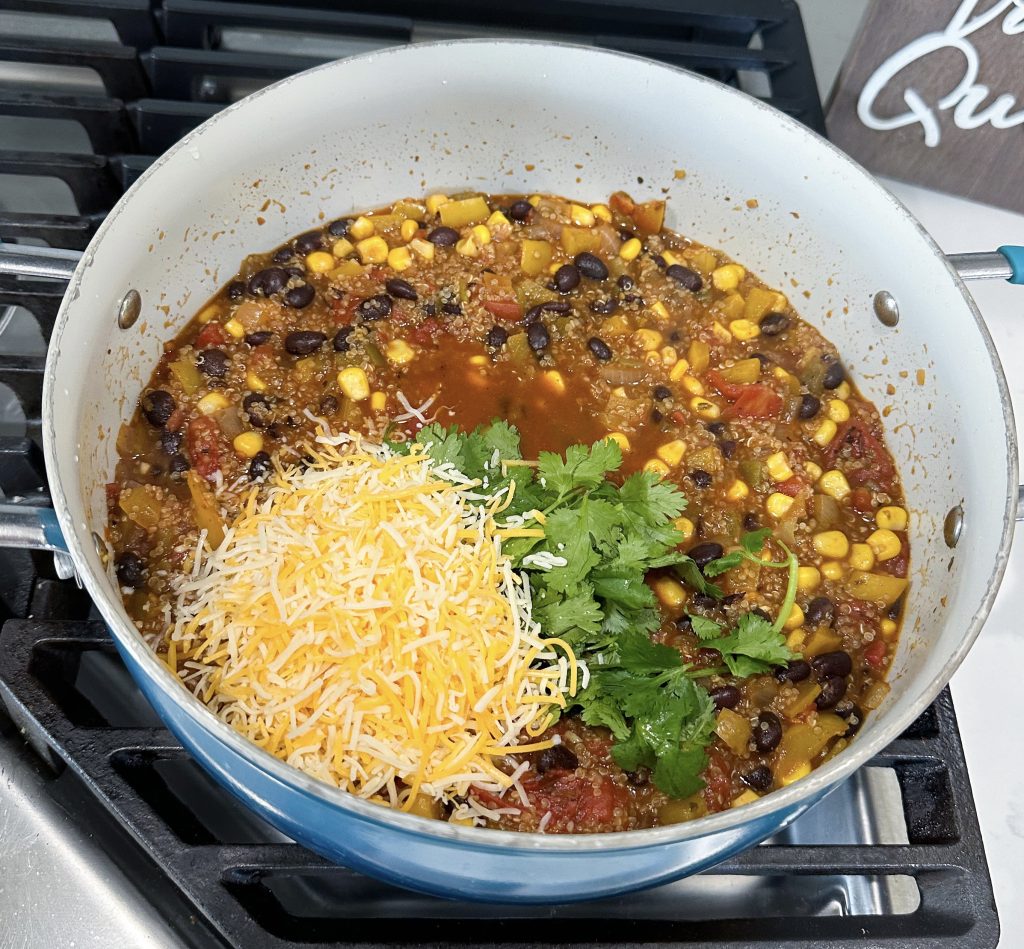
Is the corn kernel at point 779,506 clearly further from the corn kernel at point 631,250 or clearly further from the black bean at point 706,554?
the corn kernel at point 631,250

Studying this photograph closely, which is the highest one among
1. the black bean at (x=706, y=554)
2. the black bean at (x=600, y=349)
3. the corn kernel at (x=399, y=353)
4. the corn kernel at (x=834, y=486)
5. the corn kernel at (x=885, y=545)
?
the corn kernel at (x=399, y=353)

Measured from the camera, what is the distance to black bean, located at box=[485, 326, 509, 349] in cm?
231

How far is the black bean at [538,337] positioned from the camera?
90.4 inches

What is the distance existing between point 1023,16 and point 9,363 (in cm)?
249

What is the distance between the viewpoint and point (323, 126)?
2301 mm

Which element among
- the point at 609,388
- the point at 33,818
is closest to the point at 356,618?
the point at 33,818

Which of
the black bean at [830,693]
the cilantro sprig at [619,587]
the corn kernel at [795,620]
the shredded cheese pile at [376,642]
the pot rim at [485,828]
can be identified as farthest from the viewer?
the corn kernel at [795,620]

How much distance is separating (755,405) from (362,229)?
1098 millimetres

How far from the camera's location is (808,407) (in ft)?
7.56

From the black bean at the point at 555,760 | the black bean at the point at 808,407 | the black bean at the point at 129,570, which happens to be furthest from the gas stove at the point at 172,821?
the black bean at the point at 808,407

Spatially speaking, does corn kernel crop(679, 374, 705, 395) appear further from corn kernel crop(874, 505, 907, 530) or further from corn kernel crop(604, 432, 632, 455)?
corn kernel crop(874, 505, 907, 530)

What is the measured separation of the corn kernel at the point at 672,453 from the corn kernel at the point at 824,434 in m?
0.34

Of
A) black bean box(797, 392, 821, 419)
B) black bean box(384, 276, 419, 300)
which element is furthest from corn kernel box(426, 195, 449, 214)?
black bean box(797, 392, 821, 419)

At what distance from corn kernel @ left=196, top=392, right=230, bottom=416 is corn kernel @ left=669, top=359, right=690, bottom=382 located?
1.06 metres
